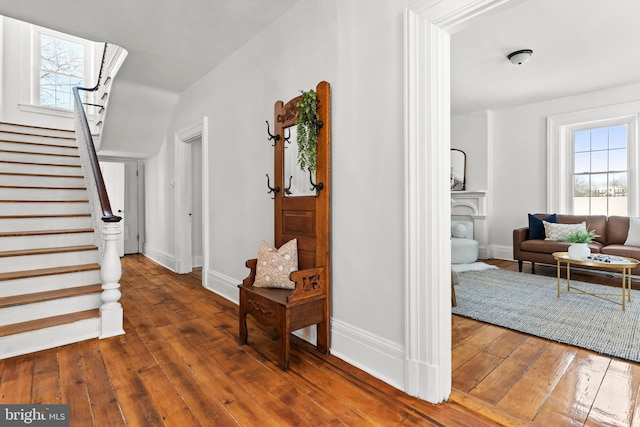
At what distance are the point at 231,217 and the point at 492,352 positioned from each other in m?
2.80

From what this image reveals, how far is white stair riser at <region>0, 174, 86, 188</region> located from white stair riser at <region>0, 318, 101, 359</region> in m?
2.20

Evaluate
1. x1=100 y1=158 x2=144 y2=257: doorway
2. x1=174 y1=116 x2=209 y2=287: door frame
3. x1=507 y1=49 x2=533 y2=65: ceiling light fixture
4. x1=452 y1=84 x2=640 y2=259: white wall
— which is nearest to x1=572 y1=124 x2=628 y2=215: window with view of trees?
x1=452 y1=84 x2=640 y2=259: white wall

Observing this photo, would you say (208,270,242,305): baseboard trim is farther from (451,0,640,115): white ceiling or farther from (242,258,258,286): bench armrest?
(451,0,640,115): white ceiling

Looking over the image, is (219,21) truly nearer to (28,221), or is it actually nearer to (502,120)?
(28,221)

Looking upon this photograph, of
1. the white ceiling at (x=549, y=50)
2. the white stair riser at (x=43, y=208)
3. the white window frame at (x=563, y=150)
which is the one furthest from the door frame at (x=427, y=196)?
the white window frame at (x=563, y=150)

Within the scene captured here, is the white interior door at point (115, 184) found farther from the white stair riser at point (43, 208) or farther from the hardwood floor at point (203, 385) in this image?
the hardwood floor at point (203, 385)

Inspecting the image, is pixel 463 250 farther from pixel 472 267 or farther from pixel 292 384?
pixel 292 384

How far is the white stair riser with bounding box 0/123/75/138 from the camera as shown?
196 inches

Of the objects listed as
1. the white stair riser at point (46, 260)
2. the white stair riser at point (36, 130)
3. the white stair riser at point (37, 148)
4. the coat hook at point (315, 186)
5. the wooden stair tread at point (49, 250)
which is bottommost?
the white stair riser at point (46, 260)

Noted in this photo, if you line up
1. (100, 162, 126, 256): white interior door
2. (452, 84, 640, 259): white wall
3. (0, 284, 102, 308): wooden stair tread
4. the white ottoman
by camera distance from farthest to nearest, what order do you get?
1. (100, 162, 126, 256): white interior door
2. (452, 84, 640, 259): white wall
3. the white ottoman
4. (0, 284, 102, 308): wooden stair tread

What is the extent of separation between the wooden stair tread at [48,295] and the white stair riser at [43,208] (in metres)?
1.22

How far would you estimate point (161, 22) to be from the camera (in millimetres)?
2994

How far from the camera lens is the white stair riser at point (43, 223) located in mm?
3293

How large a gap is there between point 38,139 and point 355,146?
5244 mm
